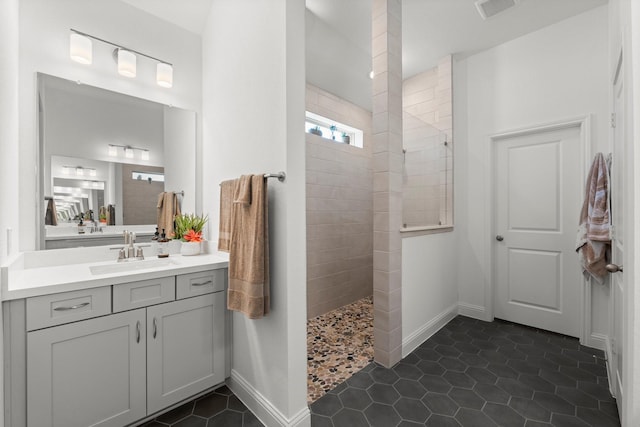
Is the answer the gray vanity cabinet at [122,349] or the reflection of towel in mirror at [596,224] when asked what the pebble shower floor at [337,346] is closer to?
the gray vanity cabinet at [122,349]

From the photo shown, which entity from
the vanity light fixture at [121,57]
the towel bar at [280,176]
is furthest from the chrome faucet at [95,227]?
the towel bar at [280,176]

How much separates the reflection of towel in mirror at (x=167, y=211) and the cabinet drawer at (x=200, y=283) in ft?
2.22

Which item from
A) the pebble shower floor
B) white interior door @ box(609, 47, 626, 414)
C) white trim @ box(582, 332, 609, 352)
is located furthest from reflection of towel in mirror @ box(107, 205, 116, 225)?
white trim @ box(582, 332, 609, 352)

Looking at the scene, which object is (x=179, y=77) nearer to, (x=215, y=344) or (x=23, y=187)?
(x=23, y=187)

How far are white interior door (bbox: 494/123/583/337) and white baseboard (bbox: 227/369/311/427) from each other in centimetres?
254

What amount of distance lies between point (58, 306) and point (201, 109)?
5.71ft

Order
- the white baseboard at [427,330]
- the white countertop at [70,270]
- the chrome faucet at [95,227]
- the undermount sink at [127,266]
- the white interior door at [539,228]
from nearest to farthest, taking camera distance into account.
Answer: the white countertop at [70,270] → the undermount sink at [127,266] → the chrome faucet at [95,227] → the white baseboard at [427,330] → the white interior door at [539,228]

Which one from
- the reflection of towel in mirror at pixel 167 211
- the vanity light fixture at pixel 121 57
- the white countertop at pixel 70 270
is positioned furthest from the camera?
the reflection of towel in mirror at pixel 167 211

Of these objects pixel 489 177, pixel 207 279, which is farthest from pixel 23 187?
pixel 489 177

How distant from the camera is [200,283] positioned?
1752 millimetres

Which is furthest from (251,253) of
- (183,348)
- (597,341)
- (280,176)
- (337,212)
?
(597,341)

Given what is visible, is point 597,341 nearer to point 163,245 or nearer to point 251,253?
point 251,253

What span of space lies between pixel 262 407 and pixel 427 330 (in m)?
1.66

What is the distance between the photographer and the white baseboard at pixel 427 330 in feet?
7.56
